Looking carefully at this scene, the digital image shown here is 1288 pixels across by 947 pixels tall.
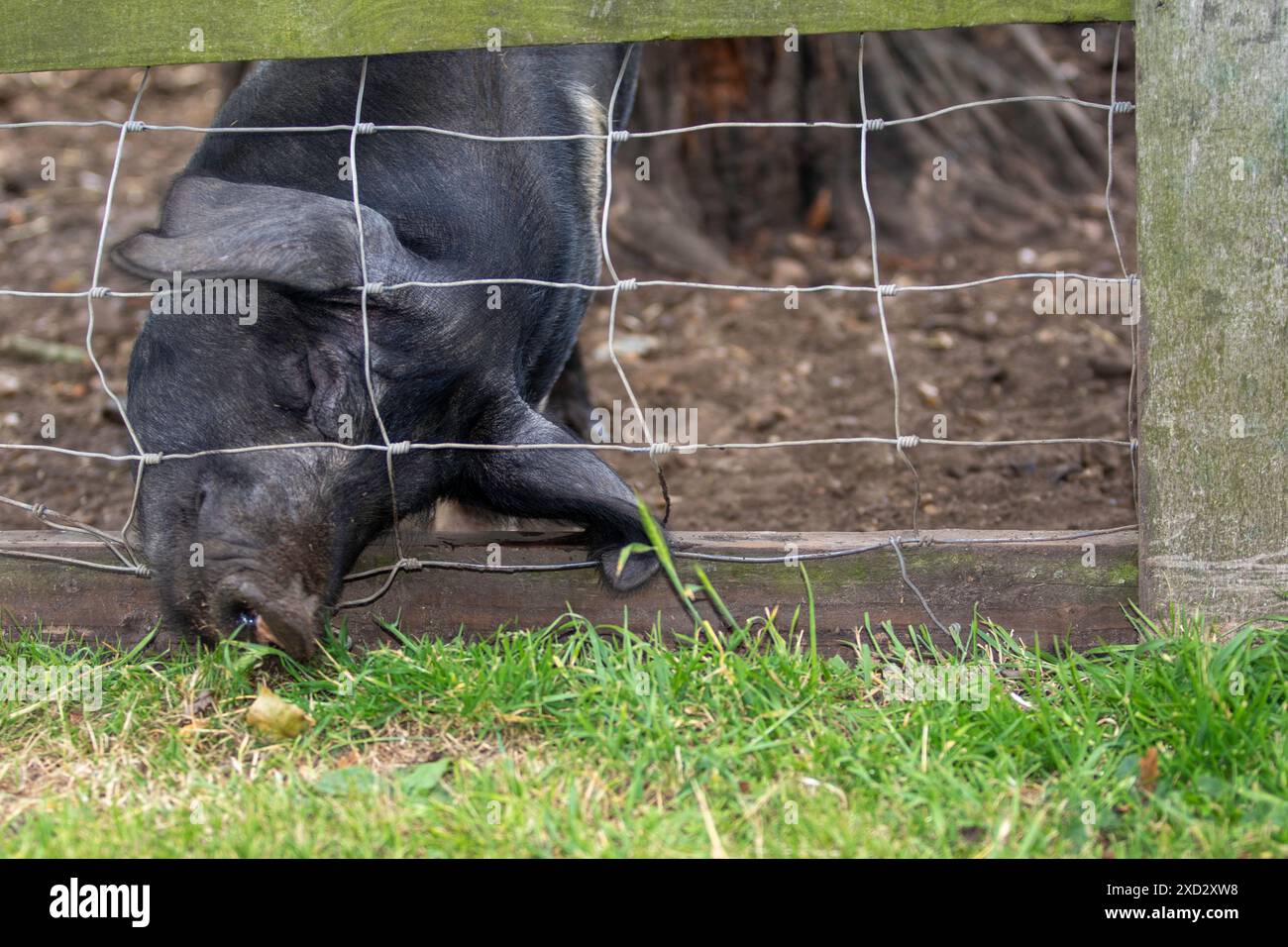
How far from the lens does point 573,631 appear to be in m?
2.86

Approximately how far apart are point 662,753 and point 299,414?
3.48 ft

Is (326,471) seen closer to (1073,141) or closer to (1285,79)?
(1285,79)

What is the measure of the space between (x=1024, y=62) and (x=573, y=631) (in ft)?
18.9

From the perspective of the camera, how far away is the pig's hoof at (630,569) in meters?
2.84

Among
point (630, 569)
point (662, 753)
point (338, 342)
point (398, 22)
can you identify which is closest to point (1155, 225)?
point (630, 569)

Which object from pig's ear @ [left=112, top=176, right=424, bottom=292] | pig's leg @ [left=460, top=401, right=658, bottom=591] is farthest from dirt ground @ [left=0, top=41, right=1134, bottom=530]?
pig's leg @ [left=460, top=401, right=658, bottom=591]

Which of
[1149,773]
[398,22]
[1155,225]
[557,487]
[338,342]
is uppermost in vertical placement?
[398,22]

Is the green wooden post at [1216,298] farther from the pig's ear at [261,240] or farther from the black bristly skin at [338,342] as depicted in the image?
the pig's ear at [261,240]

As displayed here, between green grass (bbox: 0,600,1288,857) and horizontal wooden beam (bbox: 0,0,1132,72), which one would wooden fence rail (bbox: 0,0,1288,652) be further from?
green grass (bbox: 0,600,1288,857)

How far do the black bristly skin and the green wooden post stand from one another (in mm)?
1077

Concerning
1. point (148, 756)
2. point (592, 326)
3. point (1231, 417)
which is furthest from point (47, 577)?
point (592, 326)

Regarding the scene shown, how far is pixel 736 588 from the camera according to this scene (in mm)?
2885

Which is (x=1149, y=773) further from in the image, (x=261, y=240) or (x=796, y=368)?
(x=796, y=368)

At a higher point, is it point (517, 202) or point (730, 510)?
point (517, 202)
